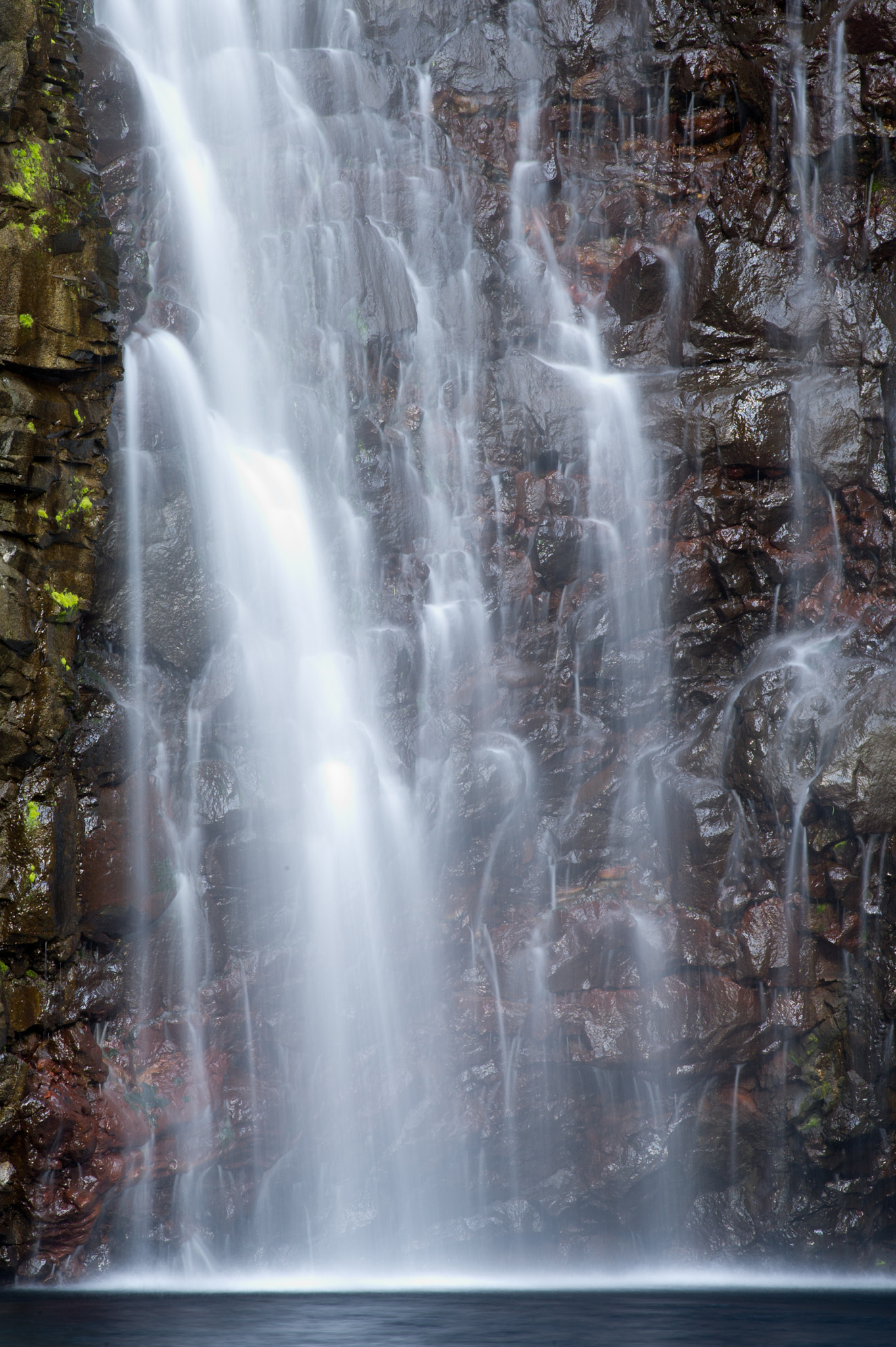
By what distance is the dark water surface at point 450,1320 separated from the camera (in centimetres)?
769

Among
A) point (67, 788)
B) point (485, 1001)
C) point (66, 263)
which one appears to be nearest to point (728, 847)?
point (485, 1001)

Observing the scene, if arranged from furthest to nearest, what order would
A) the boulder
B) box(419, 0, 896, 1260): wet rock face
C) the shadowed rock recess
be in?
box(419, 0, 896, 1260): wet rock face → the boulder → the shadowed rock recess

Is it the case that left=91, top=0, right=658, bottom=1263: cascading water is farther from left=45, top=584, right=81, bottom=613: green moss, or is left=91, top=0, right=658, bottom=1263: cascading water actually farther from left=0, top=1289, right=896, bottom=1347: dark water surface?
left=0, top=1289, right=896, bottom=1347: dark water surface

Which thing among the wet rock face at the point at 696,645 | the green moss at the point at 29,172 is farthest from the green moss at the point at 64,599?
the wet rock face at the point at 696,645

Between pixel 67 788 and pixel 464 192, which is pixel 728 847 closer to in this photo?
pixel 67 788

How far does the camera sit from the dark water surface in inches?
Result: 303

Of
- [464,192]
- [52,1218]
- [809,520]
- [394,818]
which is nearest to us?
[52,1218]

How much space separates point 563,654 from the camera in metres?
13.0

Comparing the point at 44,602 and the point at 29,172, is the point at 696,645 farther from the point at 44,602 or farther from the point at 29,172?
the point at 29,172

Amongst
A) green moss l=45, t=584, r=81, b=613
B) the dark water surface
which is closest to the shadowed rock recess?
green moss l=45, t=584, r=81, b=613

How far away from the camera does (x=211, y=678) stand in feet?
38.1

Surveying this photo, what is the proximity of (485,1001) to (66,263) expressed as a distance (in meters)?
8.80

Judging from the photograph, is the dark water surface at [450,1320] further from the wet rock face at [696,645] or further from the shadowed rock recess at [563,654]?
the wet rock face at [696,645]

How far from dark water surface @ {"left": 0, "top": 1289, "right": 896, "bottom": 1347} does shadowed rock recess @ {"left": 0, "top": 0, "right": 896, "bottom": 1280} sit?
1405 mm
